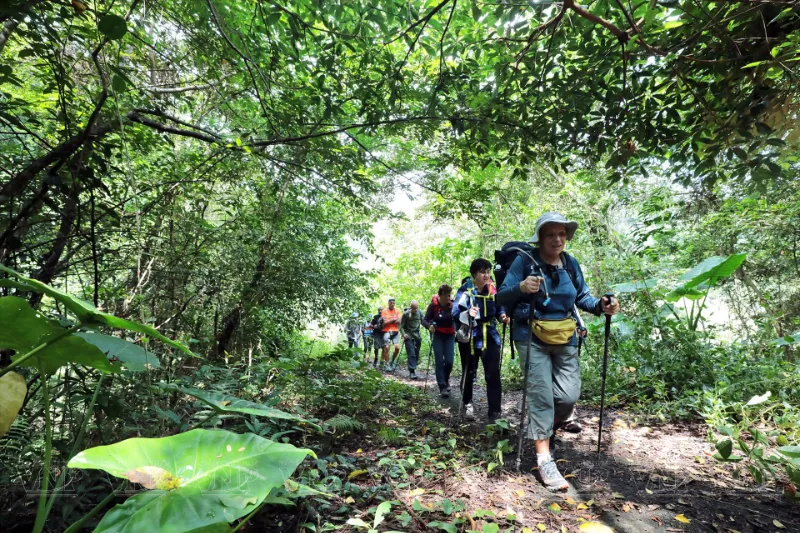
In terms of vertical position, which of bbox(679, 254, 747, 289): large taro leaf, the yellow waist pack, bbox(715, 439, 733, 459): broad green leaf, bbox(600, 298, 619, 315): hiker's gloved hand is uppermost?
bbox(679, 254, 747, 289): large taro leaf

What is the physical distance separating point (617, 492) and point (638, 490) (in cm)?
17

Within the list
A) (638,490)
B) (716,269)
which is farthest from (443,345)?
(716,269)

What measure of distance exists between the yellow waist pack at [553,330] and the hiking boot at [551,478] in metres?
0.94

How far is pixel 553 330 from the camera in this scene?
3084 mm

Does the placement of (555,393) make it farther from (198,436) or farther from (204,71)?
(204,71)

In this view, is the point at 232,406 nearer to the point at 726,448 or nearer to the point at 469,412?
the point at 726,448

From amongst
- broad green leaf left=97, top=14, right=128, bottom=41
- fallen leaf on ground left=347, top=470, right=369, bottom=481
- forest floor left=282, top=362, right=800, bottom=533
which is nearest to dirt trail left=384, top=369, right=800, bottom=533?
forest floor left=282, top=362, right=800, bottom=533

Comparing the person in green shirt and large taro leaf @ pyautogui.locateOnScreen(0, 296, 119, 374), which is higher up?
the person in green shirt

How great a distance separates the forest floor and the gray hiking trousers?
44cm

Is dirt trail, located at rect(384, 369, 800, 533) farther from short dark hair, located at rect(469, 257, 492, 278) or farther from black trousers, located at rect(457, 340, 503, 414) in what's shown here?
short dark hair, located at rect(469, 257, 492, 278)

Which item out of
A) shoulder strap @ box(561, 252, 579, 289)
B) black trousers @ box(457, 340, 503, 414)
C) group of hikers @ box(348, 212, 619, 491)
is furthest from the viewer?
black trousers @ box(457, 340, 503, 414)

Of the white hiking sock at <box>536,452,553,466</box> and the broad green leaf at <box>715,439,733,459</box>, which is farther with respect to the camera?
the white hiking sock at <box>536,452,553,466</box>

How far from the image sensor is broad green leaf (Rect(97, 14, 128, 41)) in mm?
1663

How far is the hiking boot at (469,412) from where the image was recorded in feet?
15.8
